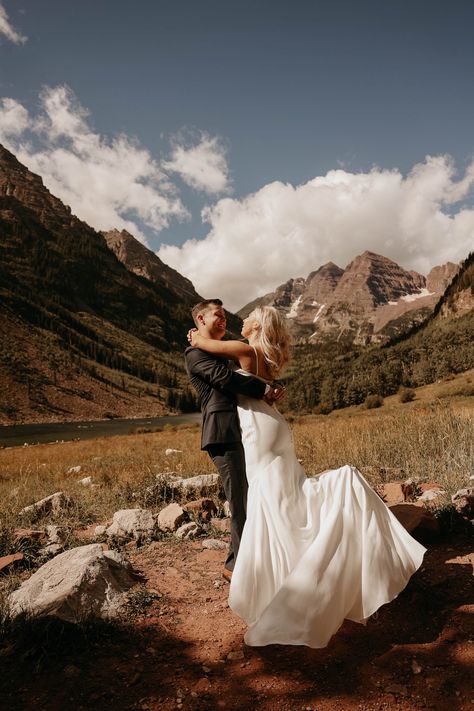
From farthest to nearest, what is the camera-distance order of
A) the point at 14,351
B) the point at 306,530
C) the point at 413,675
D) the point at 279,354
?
the point at 14,351
the point at 279,354
the point at 306,530
the point at 413,675

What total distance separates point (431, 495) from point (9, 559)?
5.64 meters

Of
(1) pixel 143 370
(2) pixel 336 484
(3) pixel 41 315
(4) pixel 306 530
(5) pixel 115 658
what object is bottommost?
(5) pixel 115 658

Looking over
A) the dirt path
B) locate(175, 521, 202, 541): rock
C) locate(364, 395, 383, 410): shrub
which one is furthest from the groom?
locate(364, 395, 383, 410): shrub

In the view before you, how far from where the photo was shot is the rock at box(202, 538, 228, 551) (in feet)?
18.1

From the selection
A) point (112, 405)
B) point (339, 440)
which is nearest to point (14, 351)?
point (112, 405)

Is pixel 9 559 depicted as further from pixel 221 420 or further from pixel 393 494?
pixel 393 494

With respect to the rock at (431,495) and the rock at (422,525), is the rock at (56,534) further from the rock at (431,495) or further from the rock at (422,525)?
the rock at (431,495)

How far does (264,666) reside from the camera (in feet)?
9.87

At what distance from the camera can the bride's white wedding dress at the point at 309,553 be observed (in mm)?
2973

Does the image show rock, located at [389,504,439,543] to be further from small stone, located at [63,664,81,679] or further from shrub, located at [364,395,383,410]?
shrub, located at [364,395,383,410]

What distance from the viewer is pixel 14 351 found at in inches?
5472

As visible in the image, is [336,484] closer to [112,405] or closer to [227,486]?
[227,486]

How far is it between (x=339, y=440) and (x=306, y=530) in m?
8.48

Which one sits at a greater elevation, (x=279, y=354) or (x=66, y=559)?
(x=279, y=354)
